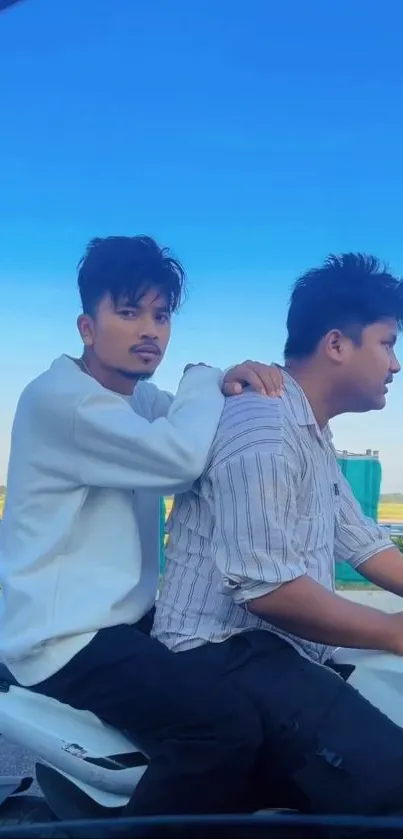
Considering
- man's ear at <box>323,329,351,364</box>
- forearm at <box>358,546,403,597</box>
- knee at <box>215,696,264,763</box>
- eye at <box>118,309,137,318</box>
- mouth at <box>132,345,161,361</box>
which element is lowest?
knee at <box>215,696,264,763</box>

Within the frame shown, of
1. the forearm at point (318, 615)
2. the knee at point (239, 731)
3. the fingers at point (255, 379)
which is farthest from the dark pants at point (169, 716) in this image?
the fingers at point (255, 379)

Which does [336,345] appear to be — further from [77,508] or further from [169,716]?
[169,716]

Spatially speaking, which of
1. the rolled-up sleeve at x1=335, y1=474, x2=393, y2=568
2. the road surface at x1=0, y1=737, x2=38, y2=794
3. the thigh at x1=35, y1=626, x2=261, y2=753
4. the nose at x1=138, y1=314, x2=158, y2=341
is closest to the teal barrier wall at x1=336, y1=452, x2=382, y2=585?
the road surface at x1=0, y1=737, x2=38, y2=794

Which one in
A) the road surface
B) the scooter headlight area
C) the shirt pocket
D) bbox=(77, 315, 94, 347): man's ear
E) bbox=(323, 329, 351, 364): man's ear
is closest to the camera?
the scooter headlight area

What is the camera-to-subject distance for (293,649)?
155cm

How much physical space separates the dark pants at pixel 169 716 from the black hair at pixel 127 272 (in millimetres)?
704

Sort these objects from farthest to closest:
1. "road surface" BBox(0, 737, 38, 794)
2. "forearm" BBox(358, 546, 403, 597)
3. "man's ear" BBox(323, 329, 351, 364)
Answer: "road surface" BBox(0, 737, 38, 794)
"forearm" BBox(358, 546, 403, 597)
"man's ear" BBox(323, 329, 351, 364)

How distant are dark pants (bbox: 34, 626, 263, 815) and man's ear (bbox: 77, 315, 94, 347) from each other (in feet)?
2.07

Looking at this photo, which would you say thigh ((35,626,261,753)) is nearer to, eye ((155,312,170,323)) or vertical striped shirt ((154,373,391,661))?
vertical striped shirt ((154,373,391,661))

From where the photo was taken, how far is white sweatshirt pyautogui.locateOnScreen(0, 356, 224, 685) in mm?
1538

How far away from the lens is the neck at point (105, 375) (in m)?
1.81

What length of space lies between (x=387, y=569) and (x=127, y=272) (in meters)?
0.95

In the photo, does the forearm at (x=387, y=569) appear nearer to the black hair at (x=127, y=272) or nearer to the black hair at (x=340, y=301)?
the black hair at (x=340, y=301)

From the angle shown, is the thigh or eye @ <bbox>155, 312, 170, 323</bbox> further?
eye @ <bbox>155, 312, 170, 323</bbox>
